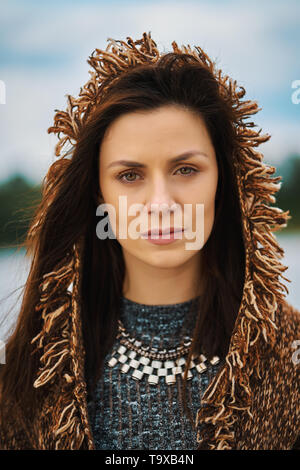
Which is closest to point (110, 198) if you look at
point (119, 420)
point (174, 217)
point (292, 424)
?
point (174, 217)

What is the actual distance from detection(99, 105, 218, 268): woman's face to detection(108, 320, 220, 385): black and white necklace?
0.72ft

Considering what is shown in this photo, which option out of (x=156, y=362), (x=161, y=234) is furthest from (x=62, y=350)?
(x=161, y=234)

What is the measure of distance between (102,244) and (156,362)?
13.0 inches

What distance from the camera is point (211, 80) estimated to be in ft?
4.06

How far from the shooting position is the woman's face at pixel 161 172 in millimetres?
1150

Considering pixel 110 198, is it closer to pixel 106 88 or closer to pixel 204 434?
pixel 106 88

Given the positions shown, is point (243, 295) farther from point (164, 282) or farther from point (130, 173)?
point (130, 173)

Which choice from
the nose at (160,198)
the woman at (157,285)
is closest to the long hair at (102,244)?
the woman at (157,285)

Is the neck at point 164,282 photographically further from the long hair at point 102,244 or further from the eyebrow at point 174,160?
the eyebrow at point 174,160

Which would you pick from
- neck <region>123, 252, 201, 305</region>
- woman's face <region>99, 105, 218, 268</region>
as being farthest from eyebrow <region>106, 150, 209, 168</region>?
neck <region>123, 252, 201, 305</region>

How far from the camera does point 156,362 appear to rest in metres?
1.28

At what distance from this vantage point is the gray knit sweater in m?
1.24

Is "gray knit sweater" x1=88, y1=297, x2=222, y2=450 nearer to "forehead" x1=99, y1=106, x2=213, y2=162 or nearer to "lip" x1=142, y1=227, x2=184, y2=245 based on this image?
"lip" x1=142, y1=227, x2=184, y2=245
